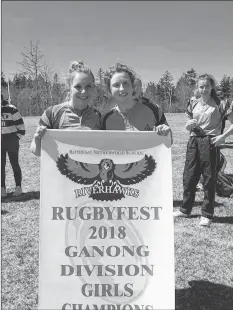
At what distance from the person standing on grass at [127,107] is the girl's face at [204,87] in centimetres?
173

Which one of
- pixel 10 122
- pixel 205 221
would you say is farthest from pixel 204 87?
pixel 10 122

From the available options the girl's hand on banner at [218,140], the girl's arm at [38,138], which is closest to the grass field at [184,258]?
the girl's hand on banner at [218,140]

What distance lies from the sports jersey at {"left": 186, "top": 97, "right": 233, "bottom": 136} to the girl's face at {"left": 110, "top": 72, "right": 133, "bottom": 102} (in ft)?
6.98

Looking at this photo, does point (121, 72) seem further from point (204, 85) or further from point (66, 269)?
point (204, 85)

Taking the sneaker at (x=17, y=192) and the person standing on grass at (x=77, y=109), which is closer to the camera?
the person standing on grass at (x=77, y=109)

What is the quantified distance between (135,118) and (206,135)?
2.10m

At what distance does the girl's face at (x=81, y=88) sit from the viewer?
8.34 ft

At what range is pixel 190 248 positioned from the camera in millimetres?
4078

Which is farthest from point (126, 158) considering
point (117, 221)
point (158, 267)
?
point (158, 267)

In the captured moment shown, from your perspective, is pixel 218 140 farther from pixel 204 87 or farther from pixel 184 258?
pixel 184 258

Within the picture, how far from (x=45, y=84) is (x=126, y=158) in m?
37.6

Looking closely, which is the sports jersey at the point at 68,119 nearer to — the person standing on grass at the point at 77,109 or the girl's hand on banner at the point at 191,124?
the person standing on grass at the point at 77,109

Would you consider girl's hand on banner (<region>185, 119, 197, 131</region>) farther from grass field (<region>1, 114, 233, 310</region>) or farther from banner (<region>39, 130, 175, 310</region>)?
banner (<region>39, 130, 175, 310</region>)

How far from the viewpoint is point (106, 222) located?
7.80 ft
